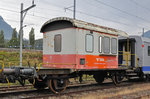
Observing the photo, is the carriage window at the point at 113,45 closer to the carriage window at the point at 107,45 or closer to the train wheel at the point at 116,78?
the carriage window at the point at 107,45

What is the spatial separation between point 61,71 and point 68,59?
894 millimetres

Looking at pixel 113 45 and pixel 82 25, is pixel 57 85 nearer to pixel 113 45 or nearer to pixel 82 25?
pixel 82 25

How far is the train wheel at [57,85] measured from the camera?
30.8ft

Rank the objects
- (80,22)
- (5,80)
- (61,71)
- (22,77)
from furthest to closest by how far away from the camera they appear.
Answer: (80,22)
(61,71)
(22,77)
(5,80)

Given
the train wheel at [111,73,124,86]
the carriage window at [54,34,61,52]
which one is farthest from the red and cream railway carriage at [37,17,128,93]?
the train wheel at [111,73,124,86]

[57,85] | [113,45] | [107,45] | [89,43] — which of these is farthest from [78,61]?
[113,45]

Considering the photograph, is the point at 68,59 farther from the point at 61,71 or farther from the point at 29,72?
the point at 29,72

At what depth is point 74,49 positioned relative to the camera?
9.91 metres

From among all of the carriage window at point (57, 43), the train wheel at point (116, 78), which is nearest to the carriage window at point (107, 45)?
the train wheel at point (116, 78)

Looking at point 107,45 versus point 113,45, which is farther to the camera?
point 113,45

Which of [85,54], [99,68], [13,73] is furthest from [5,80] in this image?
[99,68]

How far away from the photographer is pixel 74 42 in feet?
32.6

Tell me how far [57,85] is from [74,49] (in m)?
2.12

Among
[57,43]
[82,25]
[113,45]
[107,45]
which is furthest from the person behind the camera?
[113,45]
